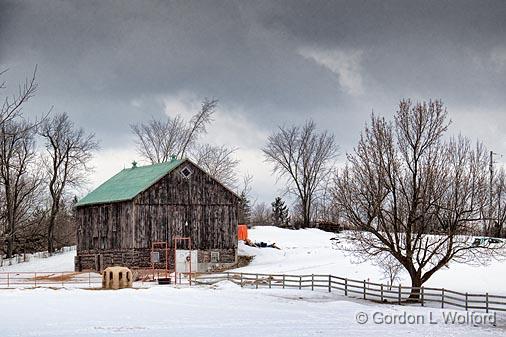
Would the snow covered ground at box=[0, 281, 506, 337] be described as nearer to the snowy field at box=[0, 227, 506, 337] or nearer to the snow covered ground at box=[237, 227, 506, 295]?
the snowy field at box=[0, 227, 506, 337]

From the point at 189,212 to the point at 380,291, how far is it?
20.9m

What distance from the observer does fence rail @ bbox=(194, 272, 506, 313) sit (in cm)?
3594

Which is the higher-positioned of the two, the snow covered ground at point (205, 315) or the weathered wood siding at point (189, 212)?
the weathered wood siding at point (189, 212)

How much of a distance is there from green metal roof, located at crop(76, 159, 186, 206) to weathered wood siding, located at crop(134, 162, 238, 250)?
61 cm

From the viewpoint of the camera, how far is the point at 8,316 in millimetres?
27453

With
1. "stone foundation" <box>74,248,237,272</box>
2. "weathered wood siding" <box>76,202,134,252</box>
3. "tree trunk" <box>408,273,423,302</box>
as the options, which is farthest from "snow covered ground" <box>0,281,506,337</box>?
"weathered wood siding" <box>76,202,134,252</box>

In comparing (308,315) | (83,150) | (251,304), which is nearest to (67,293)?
(251,304)

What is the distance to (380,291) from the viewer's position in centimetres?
3859

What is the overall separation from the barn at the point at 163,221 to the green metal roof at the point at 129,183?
8 cm

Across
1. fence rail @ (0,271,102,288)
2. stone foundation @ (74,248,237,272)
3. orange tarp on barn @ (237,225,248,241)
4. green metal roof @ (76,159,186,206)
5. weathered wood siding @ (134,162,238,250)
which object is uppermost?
green metal roof @ (76,159,186,206)

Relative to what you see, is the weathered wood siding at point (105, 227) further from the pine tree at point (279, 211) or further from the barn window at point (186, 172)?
the pine tree at point (279, 211)

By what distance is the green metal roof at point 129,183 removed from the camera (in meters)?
55.2

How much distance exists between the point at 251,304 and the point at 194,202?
73.7 ft

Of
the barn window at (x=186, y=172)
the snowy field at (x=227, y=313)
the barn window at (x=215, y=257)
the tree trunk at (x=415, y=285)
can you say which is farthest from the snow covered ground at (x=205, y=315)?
the barn window at (x=186, y=172)
